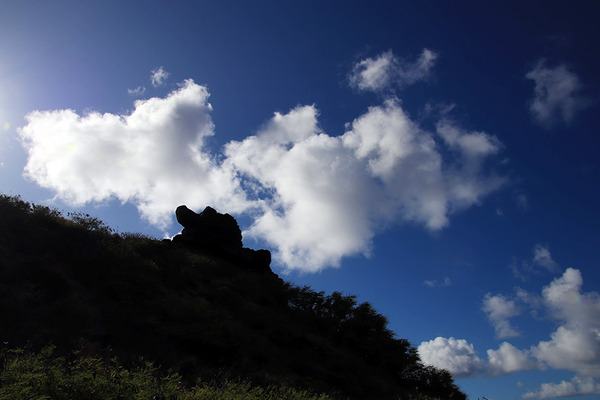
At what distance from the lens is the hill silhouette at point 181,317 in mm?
15203

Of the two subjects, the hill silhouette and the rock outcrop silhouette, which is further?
the rock outcrop silhouette

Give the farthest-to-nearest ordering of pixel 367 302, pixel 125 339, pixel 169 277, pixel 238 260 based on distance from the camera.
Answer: pixel 238 260 → pixel 367 302 → pixel 169 277 → pixel 125 339

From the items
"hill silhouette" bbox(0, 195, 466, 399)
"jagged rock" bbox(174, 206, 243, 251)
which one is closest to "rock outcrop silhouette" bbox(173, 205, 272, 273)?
"jagged rock" bbox(174, 206, 243, 251)

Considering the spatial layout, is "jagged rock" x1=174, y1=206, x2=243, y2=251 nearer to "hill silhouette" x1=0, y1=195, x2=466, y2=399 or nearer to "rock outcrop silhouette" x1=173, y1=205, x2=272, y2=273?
"rock outcrop silhouette" x1=173, y1=205, x2=272, y2=273

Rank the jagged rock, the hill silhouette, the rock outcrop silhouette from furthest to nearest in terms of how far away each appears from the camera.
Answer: the jagged rock → the rock outcrop silhouette → the hill silhouette

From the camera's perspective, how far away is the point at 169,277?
25.1 meters

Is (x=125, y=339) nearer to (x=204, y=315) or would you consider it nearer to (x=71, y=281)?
(x=204, y=315)

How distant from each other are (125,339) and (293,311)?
633 inches

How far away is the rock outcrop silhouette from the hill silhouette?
Answer: 11.9 feet

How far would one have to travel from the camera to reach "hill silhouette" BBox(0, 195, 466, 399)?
15.2 m

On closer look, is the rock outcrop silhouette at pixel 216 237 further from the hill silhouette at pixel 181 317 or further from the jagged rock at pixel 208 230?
the hill silhouette at pixel 181 317

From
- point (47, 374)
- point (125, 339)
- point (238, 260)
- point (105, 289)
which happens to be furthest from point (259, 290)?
point (47, 374)

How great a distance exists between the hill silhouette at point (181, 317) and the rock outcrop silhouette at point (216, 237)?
364 centimetres

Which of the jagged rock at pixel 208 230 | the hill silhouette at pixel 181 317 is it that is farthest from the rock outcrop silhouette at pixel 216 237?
the hill silhouette at pixel 181 317
